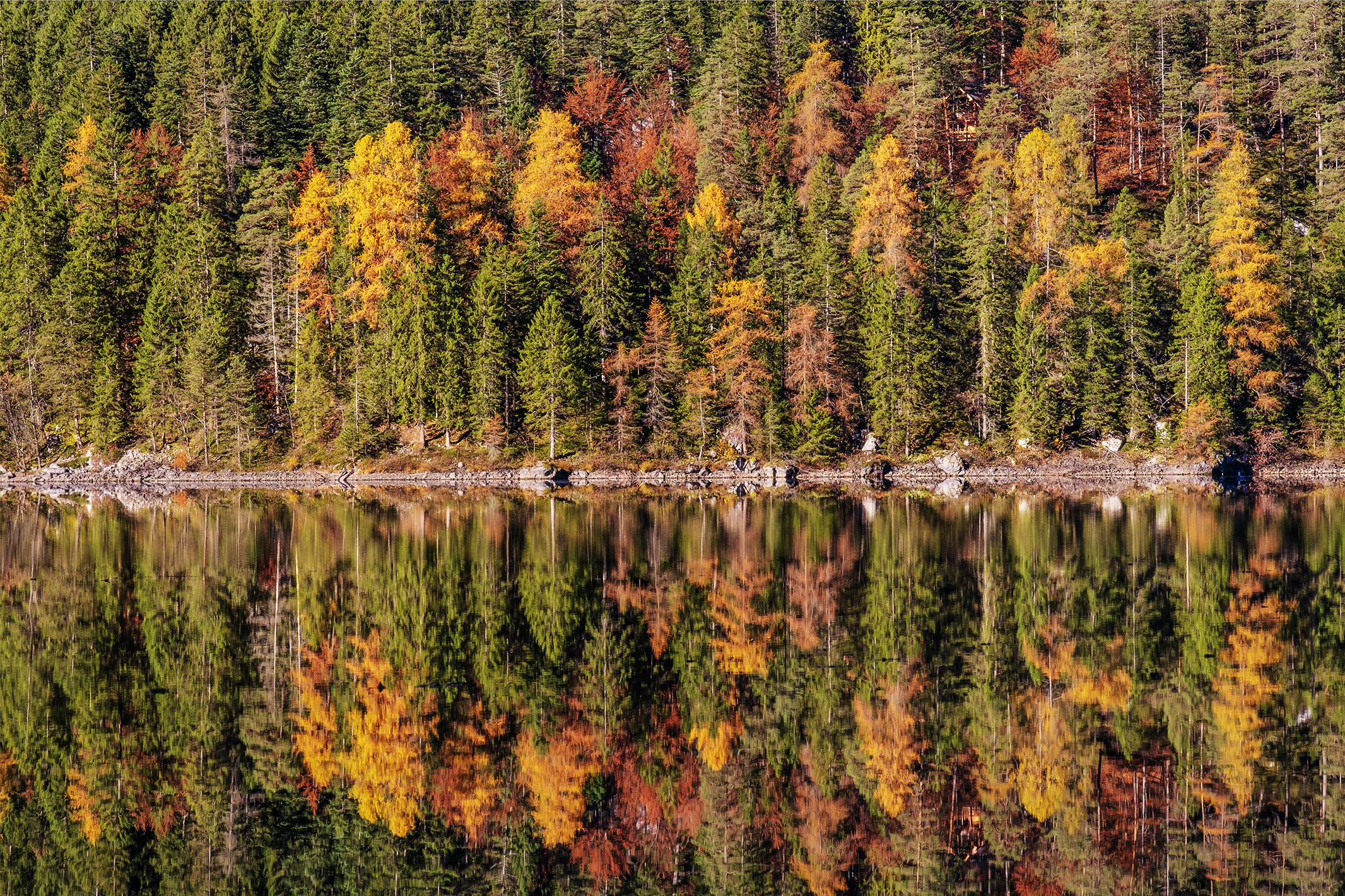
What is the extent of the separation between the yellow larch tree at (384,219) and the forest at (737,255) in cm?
25

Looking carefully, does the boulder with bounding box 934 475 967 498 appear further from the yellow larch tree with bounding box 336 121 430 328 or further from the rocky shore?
the yellow larch tree with bounding box 336 121 430 328

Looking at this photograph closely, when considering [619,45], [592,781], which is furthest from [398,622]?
[619,45]

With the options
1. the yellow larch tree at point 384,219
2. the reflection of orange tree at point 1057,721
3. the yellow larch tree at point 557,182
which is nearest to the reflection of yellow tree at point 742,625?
the reflection of orange tree at point 1057,721

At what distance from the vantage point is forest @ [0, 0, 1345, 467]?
275 feet

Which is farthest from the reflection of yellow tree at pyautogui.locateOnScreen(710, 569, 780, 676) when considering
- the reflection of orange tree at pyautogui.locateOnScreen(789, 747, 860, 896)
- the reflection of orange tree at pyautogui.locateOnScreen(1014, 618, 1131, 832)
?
the reflection of orange tree at pyautogui.locateOnScreen(789, 747, 860, 896)

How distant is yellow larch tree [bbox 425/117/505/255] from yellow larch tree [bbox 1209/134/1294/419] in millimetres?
47818

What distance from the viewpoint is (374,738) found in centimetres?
2023

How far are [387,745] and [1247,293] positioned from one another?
75.2 meters

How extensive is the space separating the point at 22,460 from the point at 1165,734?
90566mm

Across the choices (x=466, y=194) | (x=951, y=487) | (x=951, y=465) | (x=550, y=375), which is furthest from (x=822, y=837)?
(x=466, y=194)

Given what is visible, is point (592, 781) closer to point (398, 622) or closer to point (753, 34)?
point (398, 622)

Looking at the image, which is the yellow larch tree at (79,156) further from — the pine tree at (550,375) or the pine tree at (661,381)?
the pine tree at (661,381)

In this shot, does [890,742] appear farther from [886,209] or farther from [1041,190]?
[1041,190]

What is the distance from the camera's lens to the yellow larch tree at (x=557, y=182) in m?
93.8
